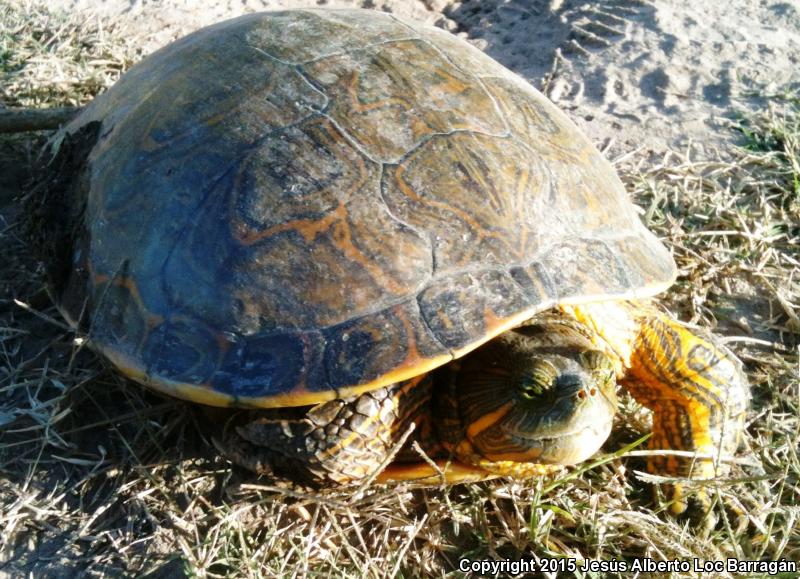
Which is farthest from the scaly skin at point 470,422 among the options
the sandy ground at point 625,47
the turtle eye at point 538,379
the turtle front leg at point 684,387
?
the sandy ground at point 625,47

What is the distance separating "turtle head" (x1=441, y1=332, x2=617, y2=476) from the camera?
2256 mm

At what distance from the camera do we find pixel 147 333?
8.12 feet

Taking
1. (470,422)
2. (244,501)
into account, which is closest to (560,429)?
Result: (470,422)

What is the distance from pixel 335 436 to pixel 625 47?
3824mm

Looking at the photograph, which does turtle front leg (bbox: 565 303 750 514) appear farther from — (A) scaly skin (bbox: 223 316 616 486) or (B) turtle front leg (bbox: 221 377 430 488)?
(B) turtle front leg (bbox: 221 377 430 488)

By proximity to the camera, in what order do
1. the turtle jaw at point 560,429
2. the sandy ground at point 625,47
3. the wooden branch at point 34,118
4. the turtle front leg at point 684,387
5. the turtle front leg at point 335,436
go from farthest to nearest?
the sandy ground at point 625,47, the wooden branch at point 34,118, the turtle front leg at point 684,387, the turtle front leg at point 335,436, the turtle jaw at point 560,429

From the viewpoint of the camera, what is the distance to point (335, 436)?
243 cm

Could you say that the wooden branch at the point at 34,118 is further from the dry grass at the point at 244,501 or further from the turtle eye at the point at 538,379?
→ the turtle eye at the point at 538,379

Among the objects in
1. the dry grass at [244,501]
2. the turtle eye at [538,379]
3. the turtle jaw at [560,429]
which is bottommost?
the dry grass at [244,501]

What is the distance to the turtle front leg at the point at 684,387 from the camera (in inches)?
111

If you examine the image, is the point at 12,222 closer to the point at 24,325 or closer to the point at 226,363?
the point at 24,325

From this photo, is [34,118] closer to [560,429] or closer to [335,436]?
[335,436]

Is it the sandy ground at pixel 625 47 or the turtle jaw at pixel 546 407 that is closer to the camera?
the turtle jaw at pixel 546 407

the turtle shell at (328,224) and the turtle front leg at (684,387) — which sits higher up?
the turtle shell at (328,224)
